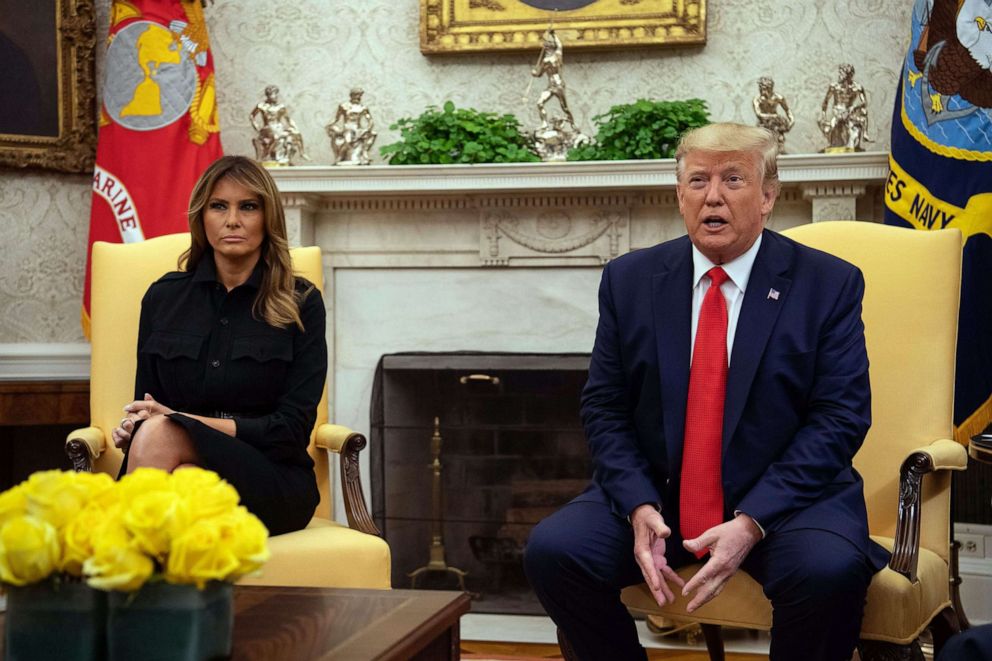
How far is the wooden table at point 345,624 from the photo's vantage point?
4.97ft

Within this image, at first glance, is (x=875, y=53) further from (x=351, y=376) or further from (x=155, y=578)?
(x=155, y=578)

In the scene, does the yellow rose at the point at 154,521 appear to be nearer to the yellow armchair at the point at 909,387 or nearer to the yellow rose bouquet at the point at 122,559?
the yellow rose bouquet at the point at 122,559

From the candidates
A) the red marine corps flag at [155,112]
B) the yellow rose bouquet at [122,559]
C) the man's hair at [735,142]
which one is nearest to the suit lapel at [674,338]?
the man's hair at [735,142]

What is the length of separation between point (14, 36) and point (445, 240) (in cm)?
194

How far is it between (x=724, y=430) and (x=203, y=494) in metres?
1.23

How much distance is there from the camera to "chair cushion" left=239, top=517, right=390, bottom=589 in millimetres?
2348

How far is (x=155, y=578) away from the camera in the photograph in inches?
49.0

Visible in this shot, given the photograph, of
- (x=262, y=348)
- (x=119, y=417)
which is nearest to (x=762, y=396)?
(x=262, y=348)

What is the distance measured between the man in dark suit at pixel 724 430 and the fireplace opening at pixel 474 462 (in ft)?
5.46

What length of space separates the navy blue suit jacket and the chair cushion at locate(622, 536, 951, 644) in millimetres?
84

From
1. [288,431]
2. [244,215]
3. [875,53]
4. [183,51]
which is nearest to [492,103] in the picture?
[183,51]

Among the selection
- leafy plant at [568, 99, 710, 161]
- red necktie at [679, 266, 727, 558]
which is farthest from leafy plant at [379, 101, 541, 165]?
red necktie at [679, 266, 727, 558]

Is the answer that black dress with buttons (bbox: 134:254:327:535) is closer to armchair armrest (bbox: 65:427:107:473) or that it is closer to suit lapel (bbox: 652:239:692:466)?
armchair armrest (bbox: 65:427:107:473)

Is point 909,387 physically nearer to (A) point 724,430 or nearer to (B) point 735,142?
(A) point 724,430
